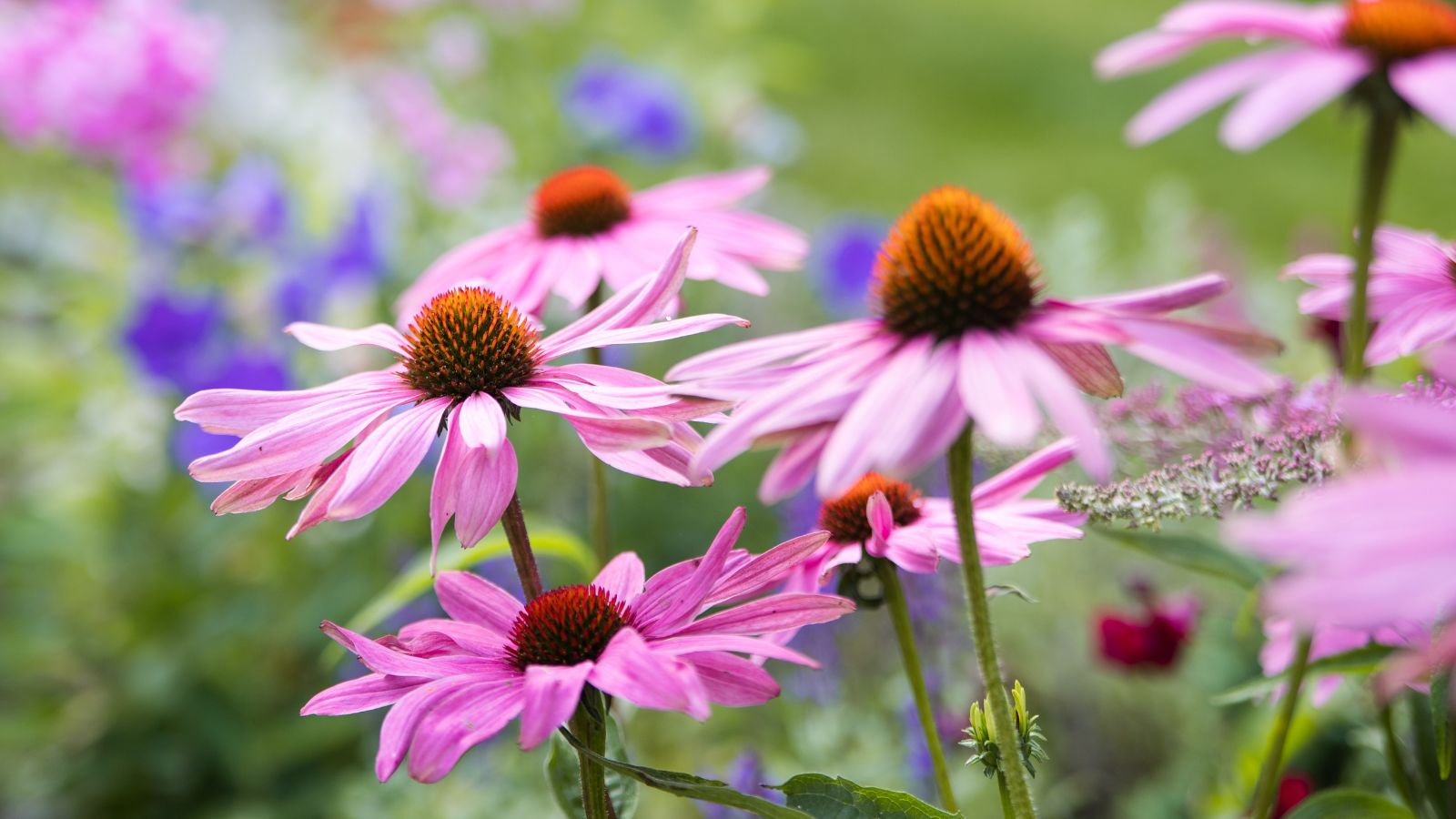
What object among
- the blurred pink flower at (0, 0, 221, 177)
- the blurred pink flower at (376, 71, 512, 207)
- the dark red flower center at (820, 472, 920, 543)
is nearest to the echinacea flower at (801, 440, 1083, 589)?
the dark red flower center at (820, 472, 920, 543)

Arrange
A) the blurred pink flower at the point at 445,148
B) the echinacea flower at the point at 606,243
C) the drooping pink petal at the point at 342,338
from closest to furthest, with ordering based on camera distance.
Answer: the drooping pink petal at the point at 342,338 < the echinacea flower at the point at 606,243 < the blurred pink flower at the point at 445,148

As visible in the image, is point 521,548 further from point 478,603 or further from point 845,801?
point 845,801

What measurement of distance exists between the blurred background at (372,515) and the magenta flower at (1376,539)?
0.26 metres

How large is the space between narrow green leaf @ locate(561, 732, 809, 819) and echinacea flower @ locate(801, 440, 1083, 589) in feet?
0.37

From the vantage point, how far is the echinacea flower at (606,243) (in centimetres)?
71

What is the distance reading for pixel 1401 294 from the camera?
1.70ft

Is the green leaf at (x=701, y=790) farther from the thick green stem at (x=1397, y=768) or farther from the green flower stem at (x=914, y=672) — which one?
the thick green stem at (x=1397, y=768)


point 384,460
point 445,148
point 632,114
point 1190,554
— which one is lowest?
point 1190,554

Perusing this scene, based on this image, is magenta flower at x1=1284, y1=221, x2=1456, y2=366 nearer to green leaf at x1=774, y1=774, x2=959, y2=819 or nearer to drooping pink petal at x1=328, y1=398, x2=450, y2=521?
green leaf at x1=774, y1=774, x2=959, y2=819

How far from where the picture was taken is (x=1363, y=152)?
0.42 metres

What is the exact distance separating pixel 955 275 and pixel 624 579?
0.64 feet

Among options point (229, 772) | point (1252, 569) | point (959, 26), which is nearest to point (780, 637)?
point (1252, 569)

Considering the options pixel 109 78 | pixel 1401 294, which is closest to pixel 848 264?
pixel 109 78

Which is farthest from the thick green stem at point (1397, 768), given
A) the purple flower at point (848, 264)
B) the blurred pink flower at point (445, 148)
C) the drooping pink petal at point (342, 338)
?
the blurred pink flower at point (445, 148)
